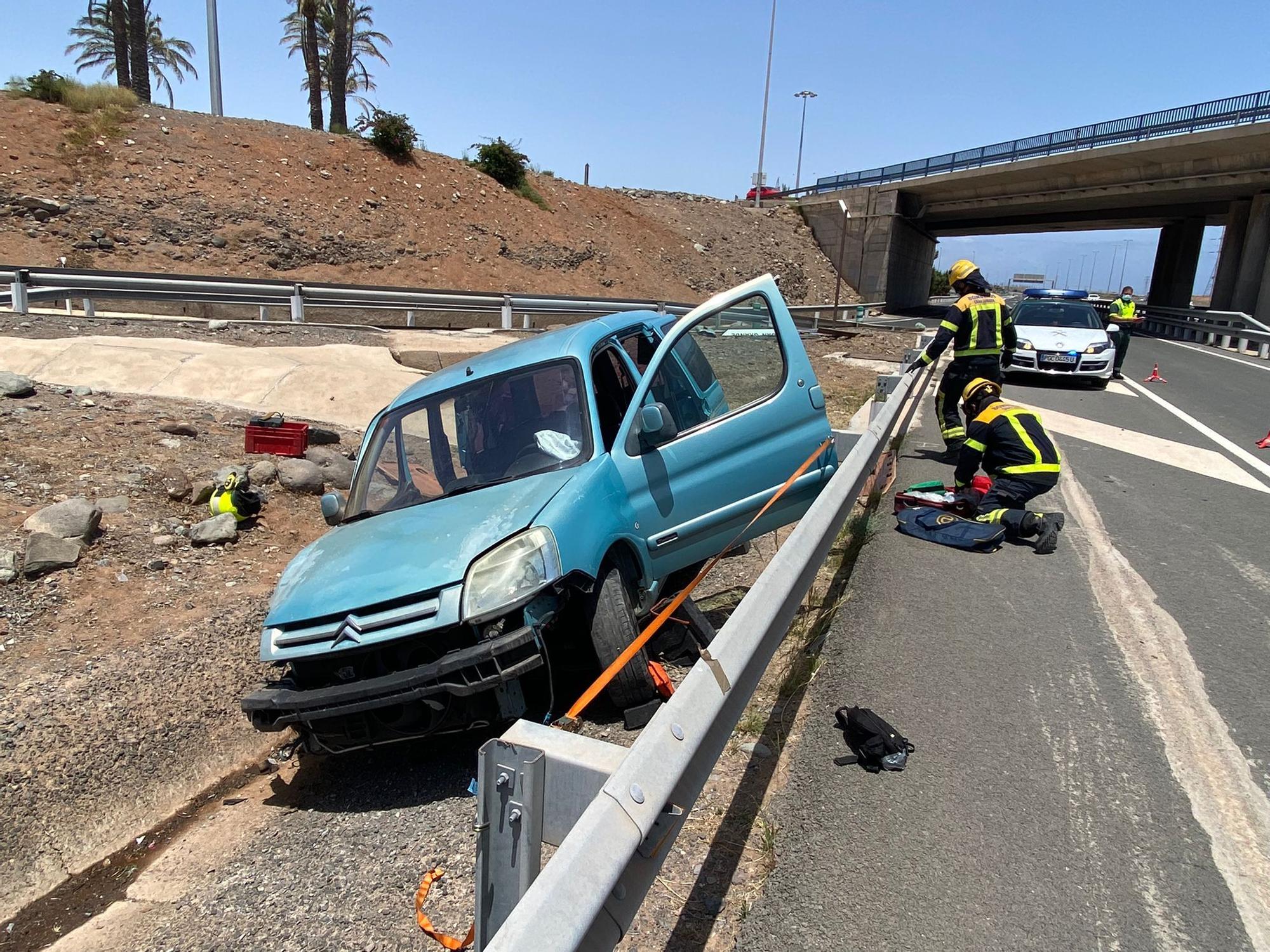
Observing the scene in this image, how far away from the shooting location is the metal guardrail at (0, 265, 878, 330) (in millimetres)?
13281

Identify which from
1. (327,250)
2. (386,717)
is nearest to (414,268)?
(327,250)

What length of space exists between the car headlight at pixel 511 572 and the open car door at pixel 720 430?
76cm

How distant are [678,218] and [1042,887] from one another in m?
44.9

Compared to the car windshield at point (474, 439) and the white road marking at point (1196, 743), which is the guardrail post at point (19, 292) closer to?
the car windshield at point (474, 439)

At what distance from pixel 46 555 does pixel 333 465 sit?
114 inches

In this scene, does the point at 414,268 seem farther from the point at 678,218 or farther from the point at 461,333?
the point at 678,218

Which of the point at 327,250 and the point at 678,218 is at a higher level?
the point at 678,218

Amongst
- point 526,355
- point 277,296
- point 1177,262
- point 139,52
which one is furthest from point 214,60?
point 1177,262

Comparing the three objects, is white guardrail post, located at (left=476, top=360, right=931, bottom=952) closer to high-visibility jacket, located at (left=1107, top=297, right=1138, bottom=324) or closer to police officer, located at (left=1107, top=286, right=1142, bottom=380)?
police officer, located at (left=1107, top=286, right=1142, bottom=380)

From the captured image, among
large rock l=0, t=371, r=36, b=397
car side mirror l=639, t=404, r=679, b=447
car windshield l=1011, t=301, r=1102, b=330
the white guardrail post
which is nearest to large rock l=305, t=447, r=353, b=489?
large rock l=0, t=371, r=36, b=397

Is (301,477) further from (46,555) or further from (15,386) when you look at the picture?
(15,386)

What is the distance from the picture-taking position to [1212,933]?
223 centimetres

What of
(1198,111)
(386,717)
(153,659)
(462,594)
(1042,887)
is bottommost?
(153,659)

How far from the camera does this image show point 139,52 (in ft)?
102
